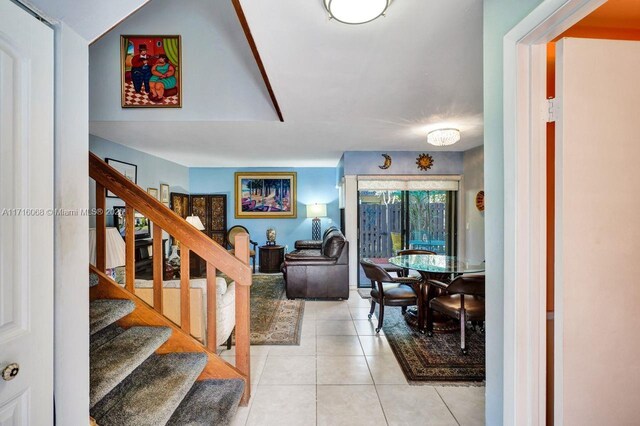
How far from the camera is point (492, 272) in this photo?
1.33m

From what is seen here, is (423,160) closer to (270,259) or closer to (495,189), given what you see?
(270,259)

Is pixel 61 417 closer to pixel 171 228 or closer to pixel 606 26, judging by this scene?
pixel 171 228

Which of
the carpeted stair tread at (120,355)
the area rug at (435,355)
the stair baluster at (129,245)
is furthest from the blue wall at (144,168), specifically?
the area rug at (435,355)

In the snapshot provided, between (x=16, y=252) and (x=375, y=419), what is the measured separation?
81.3 inches

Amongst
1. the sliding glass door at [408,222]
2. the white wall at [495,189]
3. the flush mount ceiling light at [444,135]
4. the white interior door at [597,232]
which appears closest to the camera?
the white interior door at [597,232]

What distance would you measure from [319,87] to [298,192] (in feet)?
15.4

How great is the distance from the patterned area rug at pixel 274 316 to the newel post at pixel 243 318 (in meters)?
0.94

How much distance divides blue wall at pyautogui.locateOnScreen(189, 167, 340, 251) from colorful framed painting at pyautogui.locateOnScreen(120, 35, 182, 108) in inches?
148

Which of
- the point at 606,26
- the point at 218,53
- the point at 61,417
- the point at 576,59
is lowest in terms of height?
the point at 61,417

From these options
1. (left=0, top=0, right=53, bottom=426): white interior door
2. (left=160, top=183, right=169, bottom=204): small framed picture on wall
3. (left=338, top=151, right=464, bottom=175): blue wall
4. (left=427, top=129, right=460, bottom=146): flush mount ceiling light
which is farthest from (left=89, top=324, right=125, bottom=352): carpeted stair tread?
(left=160, top=183, right=169, bottom=204): small framed picture on wall

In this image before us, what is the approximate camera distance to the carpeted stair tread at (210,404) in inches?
67.0

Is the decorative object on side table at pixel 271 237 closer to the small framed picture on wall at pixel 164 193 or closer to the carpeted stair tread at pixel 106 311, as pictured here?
the small framed picture on wall at pixel 164 193

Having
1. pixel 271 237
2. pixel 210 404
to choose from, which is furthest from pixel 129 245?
pixel 271 237

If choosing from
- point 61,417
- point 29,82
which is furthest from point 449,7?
point 61,417
